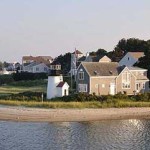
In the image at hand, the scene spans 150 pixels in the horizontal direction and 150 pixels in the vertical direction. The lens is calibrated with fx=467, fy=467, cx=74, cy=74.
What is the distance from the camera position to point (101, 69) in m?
67.1

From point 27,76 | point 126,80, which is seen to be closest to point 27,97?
point 126,80

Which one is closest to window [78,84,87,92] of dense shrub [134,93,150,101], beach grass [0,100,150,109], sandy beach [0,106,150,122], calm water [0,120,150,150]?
dense shrub [134,93,150,101]

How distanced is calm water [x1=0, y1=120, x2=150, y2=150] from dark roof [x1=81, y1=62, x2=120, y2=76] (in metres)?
16.7

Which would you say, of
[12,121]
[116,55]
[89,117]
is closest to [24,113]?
[12,121]

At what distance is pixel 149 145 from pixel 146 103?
2219 centimetres

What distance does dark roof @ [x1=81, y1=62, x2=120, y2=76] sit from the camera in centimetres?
6600

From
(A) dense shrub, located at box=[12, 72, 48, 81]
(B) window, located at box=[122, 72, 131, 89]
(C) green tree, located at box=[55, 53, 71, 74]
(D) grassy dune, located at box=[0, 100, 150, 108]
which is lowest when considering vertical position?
(D) grassy dune, located at box=[0, 100, 150, 108]

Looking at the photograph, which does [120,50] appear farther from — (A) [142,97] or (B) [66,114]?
(B) [66,114]

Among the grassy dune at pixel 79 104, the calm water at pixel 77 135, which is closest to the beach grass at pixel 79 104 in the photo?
the grassy dune at pixel 79 104

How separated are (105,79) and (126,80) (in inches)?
164

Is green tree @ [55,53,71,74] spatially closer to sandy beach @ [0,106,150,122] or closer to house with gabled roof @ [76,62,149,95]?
house with gabled roof @ [76,62,149,95]

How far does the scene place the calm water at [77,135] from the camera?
3672 centimetres

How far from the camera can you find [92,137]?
134 ft

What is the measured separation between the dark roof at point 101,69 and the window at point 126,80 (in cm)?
105
